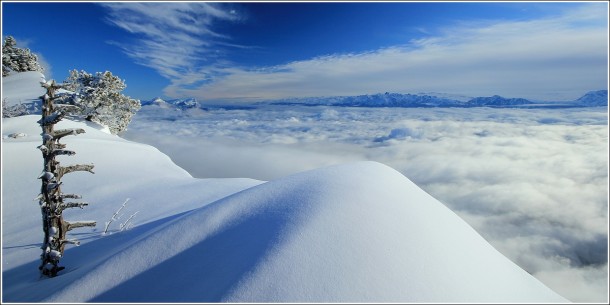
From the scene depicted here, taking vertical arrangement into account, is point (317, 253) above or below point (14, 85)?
below

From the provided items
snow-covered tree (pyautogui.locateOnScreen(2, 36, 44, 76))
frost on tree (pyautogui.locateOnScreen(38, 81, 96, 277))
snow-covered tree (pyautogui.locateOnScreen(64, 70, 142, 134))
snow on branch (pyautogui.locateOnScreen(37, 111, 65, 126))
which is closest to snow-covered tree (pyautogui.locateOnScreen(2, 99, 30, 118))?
snow-covered tree (pyautogui.locateOnScreen(64, 70, 142, 134))

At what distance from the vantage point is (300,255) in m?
6.06

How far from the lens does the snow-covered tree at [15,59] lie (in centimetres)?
4553

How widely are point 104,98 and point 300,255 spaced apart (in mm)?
37869

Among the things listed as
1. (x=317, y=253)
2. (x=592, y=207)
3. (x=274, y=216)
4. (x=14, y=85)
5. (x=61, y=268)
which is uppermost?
(x=14, y=85)

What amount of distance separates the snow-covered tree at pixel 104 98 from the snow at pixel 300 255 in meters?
28.3

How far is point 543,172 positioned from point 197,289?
245544mm

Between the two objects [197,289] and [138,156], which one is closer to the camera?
[197,289]

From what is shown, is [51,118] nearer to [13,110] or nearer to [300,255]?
[300,255]

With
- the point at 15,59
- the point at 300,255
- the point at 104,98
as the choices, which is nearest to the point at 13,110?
the point at 104,98

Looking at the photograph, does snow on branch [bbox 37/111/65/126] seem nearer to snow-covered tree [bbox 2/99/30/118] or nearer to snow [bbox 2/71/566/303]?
snow [bbox 2/71/566/303]

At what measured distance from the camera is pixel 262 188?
9.06 m

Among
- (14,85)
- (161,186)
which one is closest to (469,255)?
(161,186)

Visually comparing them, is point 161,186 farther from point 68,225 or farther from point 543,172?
point 543,172
